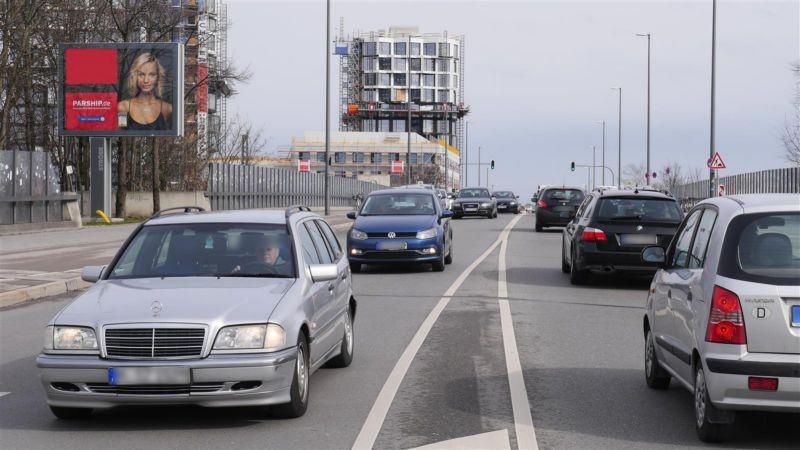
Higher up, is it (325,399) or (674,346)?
(674,346)

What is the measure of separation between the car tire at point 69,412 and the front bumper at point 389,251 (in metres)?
13.0

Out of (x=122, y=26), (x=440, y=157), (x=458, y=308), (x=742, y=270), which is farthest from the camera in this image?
(x=440, y=157)

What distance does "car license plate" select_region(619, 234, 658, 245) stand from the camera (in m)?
17.4

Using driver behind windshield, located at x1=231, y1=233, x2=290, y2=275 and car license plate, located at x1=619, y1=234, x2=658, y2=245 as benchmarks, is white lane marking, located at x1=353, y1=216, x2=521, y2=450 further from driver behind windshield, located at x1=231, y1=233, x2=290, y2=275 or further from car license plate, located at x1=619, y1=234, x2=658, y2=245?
car license plate, located at x1=619, y1=234, x2=658, y2=245

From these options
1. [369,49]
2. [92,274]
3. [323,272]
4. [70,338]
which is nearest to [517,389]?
[323,272]

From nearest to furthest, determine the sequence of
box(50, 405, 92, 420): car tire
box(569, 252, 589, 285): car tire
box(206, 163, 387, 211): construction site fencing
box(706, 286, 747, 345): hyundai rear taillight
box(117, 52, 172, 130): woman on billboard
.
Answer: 1. box(706, 286, 747, 345): hyundai rear taillight
2. box(50, 405, 92, 420): car tire
3. box(569, 252, 589, 285): car tire
4. box(117, 52, 172, 130): woman on billboard
5. box(206, 163, 387, 211): construction site fencing

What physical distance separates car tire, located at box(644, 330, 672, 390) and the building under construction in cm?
17001

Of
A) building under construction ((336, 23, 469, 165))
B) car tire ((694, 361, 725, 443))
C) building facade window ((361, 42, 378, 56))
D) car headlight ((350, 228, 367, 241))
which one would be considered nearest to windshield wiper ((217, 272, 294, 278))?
car tire ((694, 361, 725, 443))

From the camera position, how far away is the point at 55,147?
56.5 metres

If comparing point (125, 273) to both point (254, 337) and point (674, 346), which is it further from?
point (674, 346)

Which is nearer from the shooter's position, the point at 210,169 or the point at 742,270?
the point at 742,270

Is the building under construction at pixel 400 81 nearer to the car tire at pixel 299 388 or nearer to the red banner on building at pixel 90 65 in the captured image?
the red banner on building at pixel 90 65

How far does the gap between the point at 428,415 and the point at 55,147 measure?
52081 mm

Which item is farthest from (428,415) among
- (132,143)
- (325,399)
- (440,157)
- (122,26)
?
(440,157)
